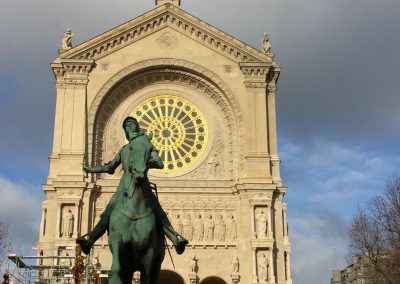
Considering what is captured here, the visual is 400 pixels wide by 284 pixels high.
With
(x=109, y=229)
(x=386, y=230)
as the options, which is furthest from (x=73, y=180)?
(x=109, y=229)

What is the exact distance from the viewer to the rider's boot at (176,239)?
10305 millimetres

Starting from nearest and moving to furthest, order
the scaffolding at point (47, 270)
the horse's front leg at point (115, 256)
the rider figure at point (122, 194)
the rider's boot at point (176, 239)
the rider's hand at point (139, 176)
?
the rider's hand at point (139, 176) → the horse's front leg at point (115, 256) → the rider figure at point (122, 194) → the rider's boot at point (176, 239) → the scaffolding at point (47, 270)

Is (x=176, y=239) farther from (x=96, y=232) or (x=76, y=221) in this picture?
(x=76, y=221)

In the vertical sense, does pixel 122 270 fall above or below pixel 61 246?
below

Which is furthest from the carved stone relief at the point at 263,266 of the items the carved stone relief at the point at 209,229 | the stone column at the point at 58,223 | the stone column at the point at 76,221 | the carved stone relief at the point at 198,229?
the stone column at the point at 58,223

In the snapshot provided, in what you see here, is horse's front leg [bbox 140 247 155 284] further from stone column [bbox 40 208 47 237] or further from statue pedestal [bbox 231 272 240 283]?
stone column [bbox 40 208 47 237]

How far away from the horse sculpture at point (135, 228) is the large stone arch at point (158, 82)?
2598 cm

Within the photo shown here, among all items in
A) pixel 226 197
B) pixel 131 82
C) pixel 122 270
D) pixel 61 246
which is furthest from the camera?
pixel 131 82

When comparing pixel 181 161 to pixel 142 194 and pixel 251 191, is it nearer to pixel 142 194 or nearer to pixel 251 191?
pixel 251 191

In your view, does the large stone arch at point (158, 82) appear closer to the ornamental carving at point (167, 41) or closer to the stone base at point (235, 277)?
the ornamental carving at point (167, 41)

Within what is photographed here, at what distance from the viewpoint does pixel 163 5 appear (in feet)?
126

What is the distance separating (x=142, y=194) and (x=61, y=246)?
23.9 meters

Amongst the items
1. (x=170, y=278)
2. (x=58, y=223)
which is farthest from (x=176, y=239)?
(x=170, y=278)

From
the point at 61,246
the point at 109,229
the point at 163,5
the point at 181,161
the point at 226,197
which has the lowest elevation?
the point at 109,229
